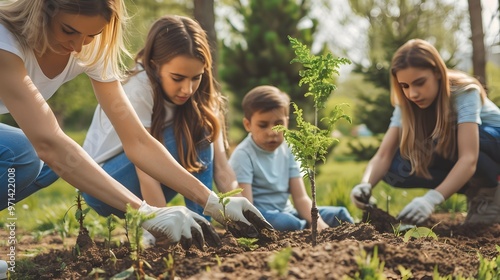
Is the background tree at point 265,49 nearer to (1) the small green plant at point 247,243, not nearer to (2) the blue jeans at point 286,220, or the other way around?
(2) the blue jeans at point 286,220

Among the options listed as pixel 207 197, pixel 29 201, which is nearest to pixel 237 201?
pixel 207 197

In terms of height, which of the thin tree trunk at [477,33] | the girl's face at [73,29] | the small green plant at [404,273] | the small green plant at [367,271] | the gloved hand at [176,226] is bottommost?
the small green plant at [404,273]

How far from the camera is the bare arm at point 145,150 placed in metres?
2.70

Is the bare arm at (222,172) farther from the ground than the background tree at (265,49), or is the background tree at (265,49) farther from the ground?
the background tree at (265,49)

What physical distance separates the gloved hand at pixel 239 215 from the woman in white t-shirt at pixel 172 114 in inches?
25.2

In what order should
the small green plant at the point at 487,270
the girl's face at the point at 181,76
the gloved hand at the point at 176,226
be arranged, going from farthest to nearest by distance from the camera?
1. the girl's face at the point at 181,76
2. the gloved hand at the point at 176,226
3. the small green plant at the point at 487,270

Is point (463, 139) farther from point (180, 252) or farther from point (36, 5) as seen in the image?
point (36, 5)

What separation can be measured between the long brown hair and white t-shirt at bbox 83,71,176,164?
0.12 feet

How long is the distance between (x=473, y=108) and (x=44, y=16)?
252 centimetres

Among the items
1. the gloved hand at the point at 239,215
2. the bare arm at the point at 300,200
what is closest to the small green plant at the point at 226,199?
the gloved hand at the point at 239,215

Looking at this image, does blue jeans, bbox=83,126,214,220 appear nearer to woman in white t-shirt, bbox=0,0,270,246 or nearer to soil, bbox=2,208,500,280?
soil, bbox=2,208,500,280

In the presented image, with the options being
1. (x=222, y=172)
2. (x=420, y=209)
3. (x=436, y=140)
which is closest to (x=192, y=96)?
(x=222, y=172)

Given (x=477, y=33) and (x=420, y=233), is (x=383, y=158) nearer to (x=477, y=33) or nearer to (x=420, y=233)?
(x=420, y=233)

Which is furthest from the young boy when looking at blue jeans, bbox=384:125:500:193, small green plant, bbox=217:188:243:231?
small green plant, bbox=217:188:243:231
